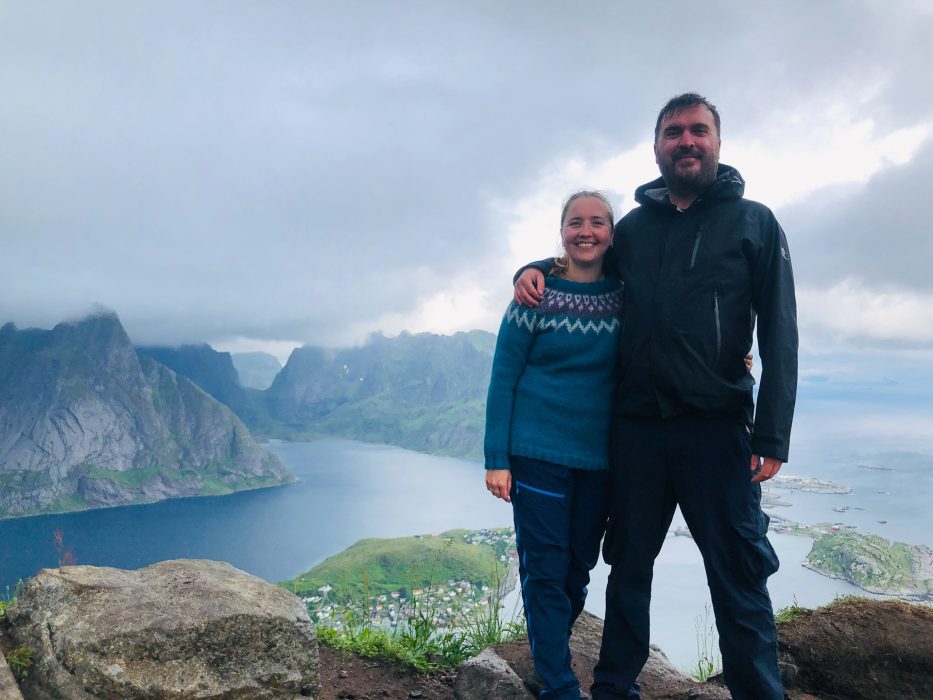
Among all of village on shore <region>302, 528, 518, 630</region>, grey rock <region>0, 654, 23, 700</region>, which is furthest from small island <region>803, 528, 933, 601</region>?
grey rock <region>0, 654, 23, 700</region>

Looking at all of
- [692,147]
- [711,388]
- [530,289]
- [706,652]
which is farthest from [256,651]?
[706,652]

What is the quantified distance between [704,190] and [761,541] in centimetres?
193

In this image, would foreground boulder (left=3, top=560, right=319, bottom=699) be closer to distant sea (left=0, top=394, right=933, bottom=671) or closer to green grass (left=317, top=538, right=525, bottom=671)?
green grass (left=317, top=538, right=525, bottom=671)

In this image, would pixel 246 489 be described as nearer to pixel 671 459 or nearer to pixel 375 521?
pixel 375 521

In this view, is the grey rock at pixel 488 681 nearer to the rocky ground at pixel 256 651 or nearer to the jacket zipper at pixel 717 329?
the rocky ground at pixel 256 651

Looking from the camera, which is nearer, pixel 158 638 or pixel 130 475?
pixel 158 638

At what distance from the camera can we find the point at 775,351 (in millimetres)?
2865

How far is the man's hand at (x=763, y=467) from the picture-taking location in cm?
286

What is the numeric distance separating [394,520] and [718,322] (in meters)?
104

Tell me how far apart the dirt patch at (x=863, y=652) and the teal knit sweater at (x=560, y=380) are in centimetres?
226

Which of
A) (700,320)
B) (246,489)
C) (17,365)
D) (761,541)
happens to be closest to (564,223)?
(700,320)

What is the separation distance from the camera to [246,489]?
15362 cm

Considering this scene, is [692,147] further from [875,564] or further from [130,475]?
[130,475]

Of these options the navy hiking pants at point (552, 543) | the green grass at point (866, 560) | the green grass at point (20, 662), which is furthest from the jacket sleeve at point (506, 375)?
the green grass at point (866, 560)
